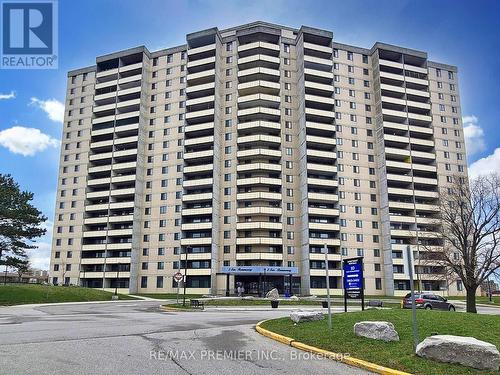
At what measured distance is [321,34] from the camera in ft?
259

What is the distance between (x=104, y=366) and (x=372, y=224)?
6808cm

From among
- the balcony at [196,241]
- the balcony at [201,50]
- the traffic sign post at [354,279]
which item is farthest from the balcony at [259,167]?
the traffic sign post at [354,279]

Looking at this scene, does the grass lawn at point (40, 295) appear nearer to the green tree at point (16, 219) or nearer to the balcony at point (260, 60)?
the green tree at point (16, 219)

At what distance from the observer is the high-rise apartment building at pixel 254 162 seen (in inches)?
2699

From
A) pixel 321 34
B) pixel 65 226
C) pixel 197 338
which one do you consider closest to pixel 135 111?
pixel 65 226

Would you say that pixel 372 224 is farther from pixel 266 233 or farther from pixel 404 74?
pixel 404 74

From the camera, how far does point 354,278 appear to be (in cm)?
1658

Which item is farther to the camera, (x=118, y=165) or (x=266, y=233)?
(x=118, y=165)

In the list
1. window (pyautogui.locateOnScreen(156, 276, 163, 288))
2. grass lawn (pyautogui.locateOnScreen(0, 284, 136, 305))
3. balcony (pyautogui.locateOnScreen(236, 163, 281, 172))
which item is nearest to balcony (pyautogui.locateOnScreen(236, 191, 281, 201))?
balcony (pyautogui.locateOnScreen(236, 163, 281, 172))

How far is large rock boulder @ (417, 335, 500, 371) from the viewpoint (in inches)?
308

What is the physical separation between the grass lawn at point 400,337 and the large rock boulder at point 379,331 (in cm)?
20

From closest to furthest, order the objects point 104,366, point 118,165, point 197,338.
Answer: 1. point 104,366
2. point 197,338
3. point 118,165

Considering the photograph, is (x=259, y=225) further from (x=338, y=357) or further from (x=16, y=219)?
(x=338, y=357)

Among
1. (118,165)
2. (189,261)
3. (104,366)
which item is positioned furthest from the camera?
(118,165)
